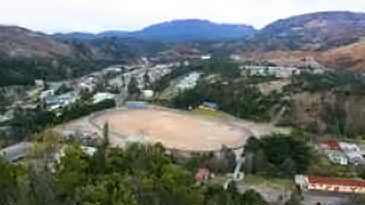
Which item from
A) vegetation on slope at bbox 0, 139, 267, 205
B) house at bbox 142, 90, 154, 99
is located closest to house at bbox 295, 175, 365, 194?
vegetation on slope at bbox 0, 139, 267, 205

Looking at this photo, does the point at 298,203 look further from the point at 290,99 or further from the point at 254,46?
the point at 254,46

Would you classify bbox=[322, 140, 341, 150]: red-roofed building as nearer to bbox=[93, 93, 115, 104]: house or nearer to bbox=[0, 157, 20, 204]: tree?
bbox=[93, 93, 115, 104]: house

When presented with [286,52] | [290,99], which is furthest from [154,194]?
[286,52]

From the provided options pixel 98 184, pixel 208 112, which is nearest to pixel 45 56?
pixel 208 112

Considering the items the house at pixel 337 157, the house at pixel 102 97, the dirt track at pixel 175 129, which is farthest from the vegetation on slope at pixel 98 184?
the house at pixel 102 97

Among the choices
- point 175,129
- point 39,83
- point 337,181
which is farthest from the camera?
point 39,83

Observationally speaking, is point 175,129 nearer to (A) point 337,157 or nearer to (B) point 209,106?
(B) point 209,106

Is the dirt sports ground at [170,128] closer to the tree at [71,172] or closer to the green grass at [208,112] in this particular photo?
the green grass at [208,112]
